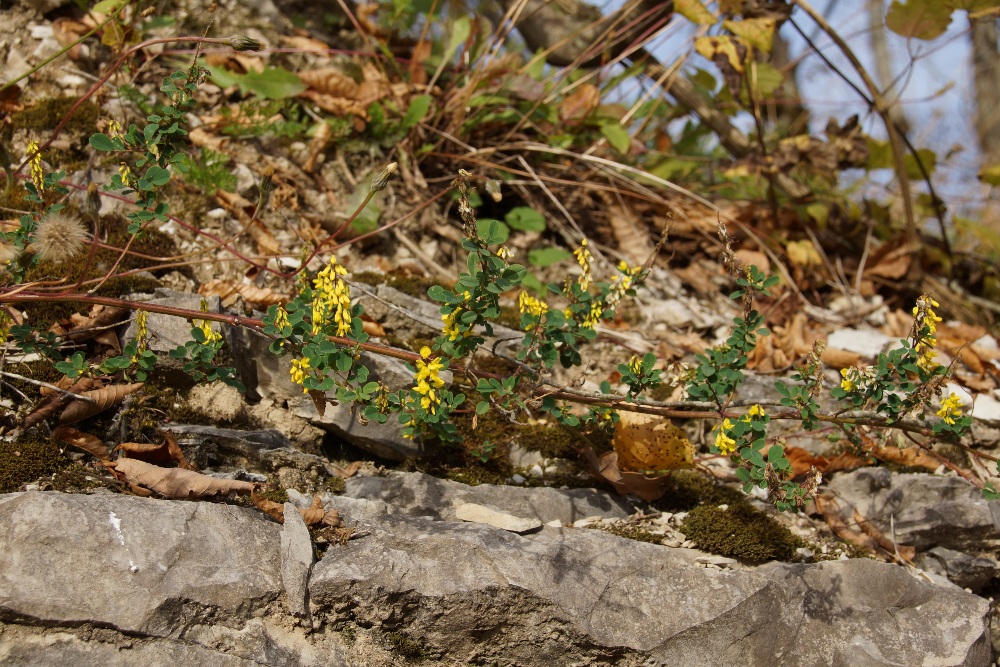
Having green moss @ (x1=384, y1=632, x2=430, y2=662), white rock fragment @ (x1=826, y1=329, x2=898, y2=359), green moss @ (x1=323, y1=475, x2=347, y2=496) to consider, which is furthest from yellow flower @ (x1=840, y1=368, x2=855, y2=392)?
green moss @ (x1=323, y1=475, x2=347, y2=496)

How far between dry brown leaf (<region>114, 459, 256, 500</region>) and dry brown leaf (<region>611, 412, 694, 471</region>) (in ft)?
4.13

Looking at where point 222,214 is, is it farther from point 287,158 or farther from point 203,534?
point 203,534

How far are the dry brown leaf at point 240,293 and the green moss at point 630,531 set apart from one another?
1508 mm

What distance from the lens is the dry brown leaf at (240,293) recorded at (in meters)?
3.04

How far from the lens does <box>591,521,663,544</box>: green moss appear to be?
2.46 metres

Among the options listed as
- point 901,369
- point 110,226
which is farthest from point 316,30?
point 901,369

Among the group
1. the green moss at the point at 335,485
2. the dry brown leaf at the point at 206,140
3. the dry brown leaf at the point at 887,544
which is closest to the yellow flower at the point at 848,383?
the dry brown leaf at the point at 887,544

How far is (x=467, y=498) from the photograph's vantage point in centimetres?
249

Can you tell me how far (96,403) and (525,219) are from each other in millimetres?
2254

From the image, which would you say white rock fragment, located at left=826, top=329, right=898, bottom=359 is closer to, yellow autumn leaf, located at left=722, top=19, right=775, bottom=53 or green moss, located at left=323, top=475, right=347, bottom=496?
yellow autumn leaf, located at left=722, top=19, right=775, bottom=53

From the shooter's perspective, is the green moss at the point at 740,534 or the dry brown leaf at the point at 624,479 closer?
the green moss at the point at 740,534

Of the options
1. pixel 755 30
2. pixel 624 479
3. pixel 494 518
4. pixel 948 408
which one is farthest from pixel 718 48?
pixel 494 518

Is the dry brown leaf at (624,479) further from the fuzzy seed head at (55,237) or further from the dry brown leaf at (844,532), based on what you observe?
the fuzzy seed head at (55,237)

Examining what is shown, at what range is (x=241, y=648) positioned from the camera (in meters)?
1.93
